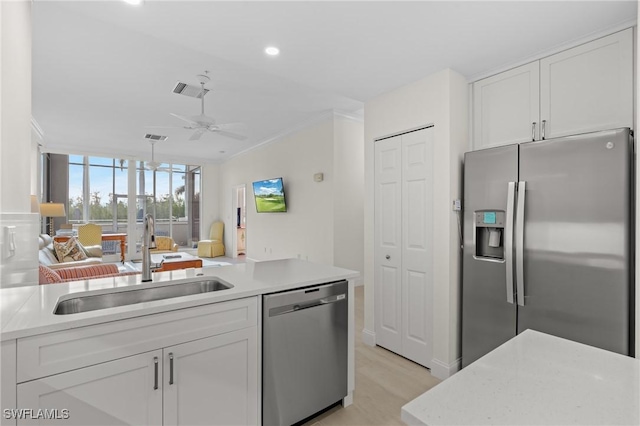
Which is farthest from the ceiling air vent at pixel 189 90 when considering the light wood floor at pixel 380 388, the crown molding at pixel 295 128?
the light wood floor at pixel 380 388

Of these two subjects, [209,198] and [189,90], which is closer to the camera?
[189,90]

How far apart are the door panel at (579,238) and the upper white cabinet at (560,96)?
278 millimetres

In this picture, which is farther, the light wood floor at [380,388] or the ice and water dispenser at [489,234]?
the ice and water dispenser at [489,234]

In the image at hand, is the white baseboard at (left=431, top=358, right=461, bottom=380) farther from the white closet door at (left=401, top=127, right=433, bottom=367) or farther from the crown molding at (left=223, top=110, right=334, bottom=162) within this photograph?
the crown molding at (left=223, top=110, right=334, bottom=162)

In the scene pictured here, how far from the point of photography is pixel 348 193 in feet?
16.6

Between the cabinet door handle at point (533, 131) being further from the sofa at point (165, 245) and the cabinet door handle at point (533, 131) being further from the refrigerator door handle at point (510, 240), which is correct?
the sofa at point (165, 245)

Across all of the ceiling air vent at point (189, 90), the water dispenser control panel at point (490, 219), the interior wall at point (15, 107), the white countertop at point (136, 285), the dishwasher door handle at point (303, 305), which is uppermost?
the ceiling air vent at point (189, 90)

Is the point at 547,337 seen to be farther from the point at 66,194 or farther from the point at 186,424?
the point at 66,194

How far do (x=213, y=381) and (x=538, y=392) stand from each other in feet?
4.49

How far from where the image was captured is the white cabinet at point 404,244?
272 centimetres

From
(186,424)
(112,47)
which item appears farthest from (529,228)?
(112,47)

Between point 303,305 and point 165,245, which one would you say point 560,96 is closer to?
point 303,305

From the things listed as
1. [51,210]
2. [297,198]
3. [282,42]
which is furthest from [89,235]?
[282,42]

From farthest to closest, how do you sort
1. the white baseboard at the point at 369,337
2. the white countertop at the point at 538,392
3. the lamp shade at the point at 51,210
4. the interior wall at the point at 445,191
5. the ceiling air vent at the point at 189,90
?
the lamp shade at the point at 51,210, the ceiling air vent at the point at 189,90, the white baseboard at the point at 369,337, the interior wall at the point at 445,191, the white countertop at the point at 538,392
